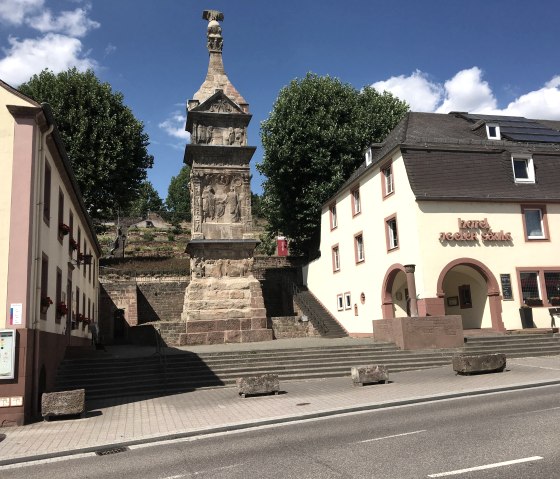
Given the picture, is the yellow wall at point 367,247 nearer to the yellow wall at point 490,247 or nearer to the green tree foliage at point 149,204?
the yellow wall at point 490,247

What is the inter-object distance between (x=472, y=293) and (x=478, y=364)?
32.4 ft

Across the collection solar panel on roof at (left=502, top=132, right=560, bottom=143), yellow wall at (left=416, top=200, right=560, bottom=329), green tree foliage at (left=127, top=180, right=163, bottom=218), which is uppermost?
green tree foliage at (left=127, top=180, right=163, bottom=218)

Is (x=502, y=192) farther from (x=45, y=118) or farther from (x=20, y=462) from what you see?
(x=20, y=462)

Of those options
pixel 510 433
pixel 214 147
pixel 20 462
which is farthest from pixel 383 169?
pixel 20 462

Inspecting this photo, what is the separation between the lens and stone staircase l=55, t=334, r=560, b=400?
631 inches

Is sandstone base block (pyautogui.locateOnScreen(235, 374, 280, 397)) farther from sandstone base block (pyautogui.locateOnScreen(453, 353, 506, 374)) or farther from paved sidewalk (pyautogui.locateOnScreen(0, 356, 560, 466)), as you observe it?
sandstone base block (pyautogui.locateOnScreen(453, 353, 506, 374))

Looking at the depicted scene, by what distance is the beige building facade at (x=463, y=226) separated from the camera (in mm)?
23031

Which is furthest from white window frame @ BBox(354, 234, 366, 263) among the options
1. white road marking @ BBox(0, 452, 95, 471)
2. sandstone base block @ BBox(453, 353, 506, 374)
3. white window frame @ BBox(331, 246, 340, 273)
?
white road marking @ BBox(0, 452, 95, 471)

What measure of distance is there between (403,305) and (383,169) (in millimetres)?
6891

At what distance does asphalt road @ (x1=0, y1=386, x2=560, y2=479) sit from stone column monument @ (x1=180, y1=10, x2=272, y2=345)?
50.5 feet

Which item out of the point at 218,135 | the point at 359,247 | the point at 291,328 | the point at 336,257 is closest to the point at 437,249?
the point at 359,247

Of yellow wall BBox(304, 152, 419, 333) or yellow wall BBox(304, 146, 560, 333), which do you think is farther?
yellow wall BBox(304, 152, 419, 333)

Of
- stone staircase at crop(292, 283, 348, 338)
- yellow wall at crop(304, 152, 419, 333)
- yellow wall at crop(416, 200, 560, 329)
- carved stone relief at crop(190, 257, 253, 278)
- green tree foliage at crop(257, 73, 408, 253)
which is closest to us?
yellow wall at crop(416, 200, 560, 329)

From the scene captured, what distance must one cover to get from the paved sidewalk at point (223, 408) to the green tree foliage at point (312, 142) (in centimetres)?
2003
